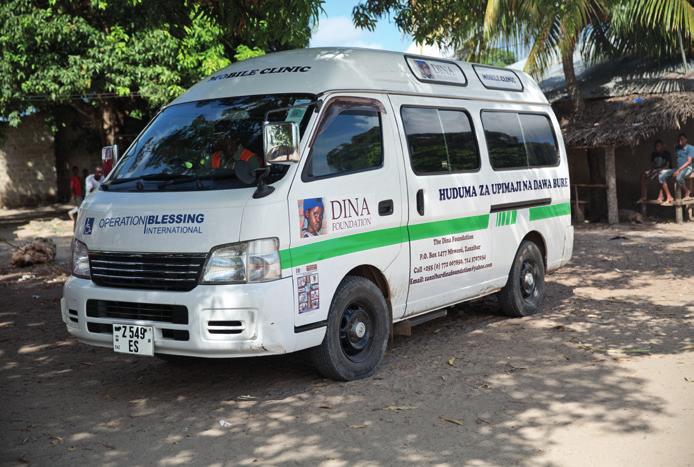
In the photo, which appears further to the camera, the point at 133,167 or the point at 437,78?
the point at 437,78

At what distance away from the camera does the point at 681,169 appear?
16.2m

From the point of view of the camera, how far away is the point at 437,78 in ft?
23.0

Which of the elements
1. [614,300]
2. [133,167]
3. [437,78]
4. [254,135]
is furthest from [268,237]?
[614,300]

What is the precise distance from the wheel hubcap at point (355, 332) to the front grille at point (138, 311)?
1243 mm

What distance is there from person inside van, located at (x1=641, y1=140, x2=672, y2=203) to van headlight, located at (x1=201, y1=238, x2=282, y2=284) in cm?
1348

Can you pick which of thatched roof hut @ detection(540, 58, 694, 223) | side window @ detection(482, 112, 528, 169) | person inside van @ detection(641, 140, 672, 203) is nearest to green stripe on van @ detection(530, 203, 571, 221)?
side window @ detection(482, 112, 528, 169)

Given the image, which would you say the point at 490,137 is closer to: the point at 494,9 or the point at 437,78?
the point at 437,78

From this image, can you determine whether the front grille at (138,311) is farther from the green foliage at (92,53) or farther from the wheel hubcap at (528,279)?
the green foliage at (92,53)

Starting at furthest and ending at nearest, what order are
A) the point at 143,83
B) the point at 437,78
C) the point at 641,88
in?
1. the point at 143,83
2. the point at 641,88
3. the point at 437,78

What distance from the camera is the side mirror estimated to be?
5.22m

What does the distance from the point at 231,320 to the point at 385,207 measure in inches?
62.0

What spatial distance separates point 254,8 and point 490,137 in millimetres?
2843

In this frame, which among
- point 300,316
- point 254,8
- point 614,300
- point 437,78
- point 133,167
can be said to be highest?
point 254,8

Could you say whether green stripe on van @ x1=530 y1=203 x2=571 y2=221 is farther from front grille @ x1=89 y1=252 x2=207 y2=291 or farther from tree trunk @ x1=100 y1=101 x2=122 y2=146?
tree trunk @ x1=100 y1=101 x2=122 y2=146
